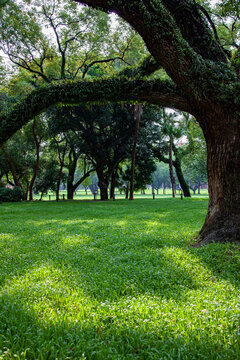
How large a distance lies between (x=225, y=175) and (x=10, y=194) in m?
21.6

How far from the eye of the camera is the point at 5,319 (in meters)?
2.38

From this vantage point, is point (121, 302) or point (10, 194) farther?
point (10, 194)

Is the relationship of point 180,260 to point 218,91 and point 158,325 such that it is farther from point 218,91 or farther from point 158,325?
point 218,91

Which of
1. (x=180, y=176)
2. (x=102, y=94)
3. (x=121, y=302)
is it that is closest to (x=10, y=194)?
(x=180, y=176)

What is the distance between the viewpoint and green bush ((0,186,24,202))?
21683 millimetres

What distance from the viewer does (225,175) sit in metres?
4.69

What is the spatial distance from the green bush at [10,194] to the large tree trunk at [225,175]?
21.1 metres

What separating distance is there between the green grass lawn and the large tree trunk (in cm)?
55

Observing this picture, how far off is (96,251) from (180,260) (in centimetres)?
168

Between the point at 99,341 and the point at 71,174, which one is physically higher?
the point at 71,174

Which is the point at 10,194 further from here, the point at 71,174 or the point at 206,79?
the point at 206,79

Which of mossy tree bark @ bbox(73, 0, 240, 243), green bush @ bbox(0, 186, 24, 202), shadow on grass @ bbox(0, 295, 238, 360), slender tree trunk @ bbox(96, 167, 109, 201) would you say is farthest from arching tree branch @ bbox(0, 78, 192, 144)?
green bush @ bbox(0, 186, 24, 202)

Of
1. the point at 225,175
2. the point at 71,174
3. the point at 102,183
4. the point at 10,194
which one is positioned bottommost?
the point at 10,194

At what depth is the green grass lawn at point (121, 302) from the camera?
1.95 meters
